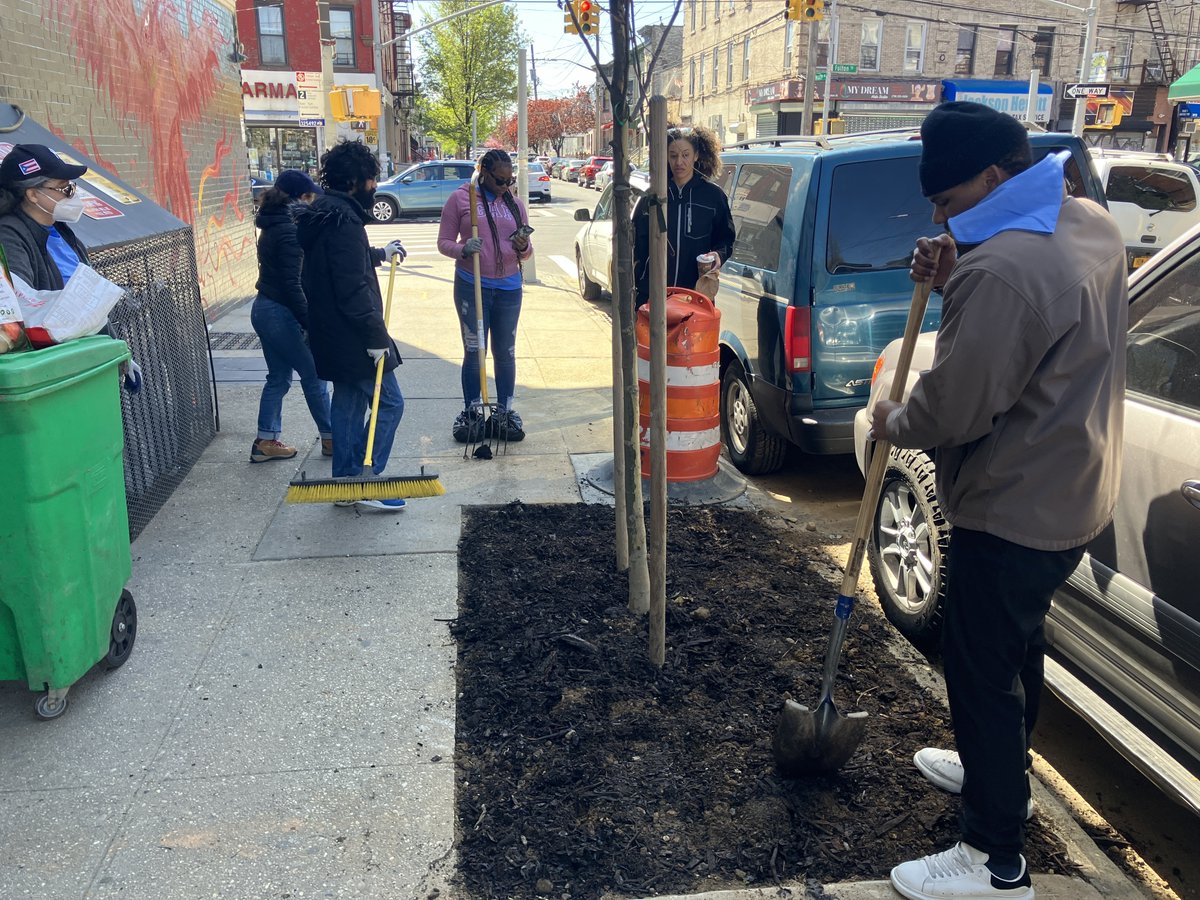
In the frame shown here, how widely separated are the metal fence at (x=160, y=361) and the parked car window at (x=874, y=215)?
3.81 metres

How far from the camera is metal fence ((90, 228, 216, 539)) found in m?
4.96

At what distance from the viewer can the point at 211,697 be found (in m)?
3.48

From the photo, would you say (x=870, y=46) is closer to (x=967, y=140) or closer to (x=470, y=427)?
(x=470, y=427)

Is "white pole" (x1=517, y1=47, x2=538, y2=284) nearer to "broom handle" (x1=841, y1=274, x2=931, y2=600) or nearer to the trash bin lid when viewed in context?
the trash bin lid

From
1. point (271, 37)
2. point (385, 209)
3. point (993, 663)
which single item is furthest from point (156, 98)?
point (271, 37)

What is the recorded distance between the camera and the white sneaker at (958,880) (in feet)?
8.12

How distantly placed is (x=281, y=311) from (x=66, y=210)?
1915 millimetres

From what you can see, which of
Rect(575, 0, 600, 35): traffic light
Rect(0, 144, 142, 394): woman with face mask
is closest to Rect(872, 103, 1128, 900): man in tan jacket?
Rect(575, 0, 600, 35): traffic light

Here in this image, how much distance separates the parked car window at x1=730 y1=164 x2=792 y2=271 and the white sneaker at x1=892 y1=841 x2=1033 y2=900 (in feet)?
11.8

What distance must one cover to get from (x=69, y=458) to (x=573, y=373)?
5.94 metres

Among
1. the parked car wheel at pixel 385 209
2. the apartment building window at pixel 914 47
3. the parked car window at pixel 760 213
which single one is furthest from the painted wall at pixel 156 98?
the apartment building window at pixel 914 47

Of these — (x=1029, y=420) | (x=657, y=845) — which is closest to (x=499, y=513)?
(x=657, y=845)

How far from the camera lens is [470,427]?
20.7 feet

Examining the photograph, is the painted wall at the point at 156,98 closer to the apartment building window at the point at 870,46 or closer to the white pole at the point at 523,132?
the white pole at the point at 523,132
